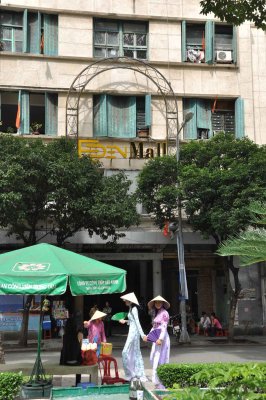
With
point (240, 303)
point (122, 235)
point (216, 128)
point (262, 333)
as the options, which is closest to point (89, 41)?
point (216, 128)

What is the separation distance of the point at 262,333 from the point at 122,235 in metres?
7.87

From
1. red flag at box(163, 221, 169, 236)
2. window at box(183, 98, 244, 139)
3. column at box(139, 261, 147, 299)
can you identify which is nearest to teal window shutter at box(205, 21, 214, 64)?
window at box(183, 98, 244, 139)

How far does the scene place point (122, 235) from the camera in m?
20.8

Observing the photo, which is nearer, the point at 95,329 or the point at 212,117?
the point at 95,329

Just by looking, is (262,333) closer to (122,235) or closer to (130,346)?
(122,235)

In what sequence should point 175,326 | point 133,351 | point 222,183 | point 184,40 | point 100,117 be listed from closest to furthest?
1. point 133,351
2. point 222,183
3. point 175,326
4. point 100,117
5. point 184,40

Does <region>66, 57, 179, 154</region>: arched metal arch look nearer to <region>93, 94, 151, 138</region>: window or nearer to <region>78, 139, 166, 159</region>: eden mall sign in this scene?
<region>78, 139, 166, 159</region>: eden mall sign

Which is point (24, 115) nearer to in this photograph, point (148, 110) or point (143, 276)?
point (148, 110)

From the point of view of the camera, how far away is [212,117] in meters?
24.8

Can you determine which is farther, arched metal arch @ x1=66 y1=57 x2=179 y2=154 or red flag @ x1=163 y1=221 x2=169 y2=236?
arched metal arch @ x1=66 y1=57 x2=179 y2=154

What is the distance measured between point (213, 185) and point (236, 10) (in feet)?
30.7

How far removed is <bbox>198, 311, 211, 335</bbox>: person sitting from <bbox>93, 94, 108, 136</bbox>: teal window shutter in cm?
877

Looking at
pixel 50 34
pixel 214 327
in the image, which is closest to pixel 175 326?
pixel 214 327

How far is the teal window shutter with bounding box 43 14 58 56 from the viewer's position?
2372 centimetres
